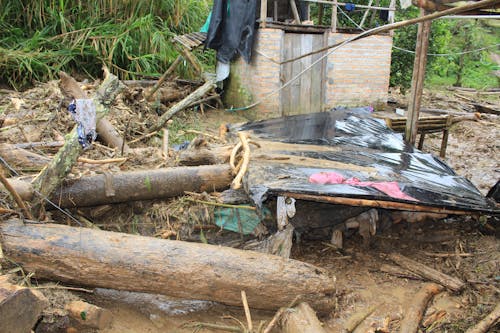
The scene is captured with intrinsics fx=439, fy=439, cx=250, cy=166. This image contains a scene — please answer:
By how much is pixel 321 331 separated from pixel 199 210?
1.68 m

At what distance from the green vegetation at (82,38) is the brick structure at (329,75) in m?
1.74

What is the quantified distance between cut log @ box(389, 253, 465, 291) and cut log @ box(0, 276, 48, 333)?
10.0 ft

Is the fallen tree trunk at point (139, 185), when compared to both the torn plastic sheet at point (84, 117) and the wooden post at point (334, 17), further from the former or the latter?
the wooden post at point (334, 17)

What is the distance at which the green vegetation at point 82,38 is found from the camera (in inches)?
328

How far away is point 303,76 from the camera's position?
8789 millimetres

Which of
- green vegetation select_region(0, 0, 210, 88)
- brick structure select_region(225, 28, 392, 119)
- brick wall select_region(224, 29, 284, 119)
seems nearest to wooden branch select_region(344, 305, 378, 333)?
brick wall select_region(224, 29, 284, 119)

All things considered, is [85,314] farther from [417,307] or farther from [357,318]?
[417,307]

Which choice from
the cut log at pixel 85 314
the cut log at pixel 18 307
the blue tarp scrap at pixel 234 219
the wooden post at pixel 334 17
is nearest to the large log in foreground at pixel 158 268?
the cut log at pixel 85 314

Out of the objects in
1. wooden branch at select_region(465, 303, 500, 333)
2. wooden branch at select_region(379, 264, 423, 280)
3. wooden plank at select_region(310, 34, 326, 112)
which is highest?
wooden plank at select_region(310, 34, 326, 112)

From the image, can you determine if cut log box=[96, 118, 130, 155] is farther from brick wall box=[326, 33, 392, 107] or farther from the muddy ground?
brick wall box=[326, 33, 392, 107]

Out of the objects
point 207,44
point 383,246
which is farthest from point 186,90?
point 383,246

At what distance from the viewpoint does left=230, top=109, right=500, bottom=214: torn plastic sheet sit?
3504mm

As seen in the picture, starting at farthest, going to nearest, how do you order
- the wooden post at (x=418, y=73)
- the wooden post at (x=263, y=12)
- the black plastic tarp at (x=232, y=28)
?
1. the black plastic tarp at (x=232, y=28)
2. the wooden post at (x=263, y=12)
3. the wooden post at (x=418, y=73)

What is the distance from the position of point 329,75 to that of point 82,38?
494 centimetres
